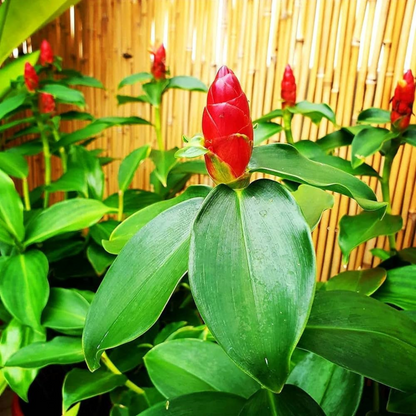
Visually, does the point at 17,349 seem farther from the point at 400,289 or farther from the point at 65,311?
the point at 400,289

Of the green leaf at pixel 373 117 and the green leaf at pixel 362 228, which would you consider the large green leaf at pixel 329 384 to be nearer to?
the green leaf at pixel 362 228

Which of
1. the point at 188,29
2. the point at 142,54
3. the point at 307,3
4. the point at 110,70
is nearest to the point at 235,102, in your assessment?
the point at 307,3

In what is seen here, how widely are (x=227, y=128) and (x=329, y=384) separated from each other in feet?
1.14

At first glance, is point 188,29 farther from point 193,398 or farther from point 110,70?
point 193,398

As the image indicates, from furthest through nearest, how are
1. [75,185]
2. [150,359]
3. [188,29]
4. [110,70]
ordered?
[110,70] → [188,29] → [75,185] → [150,359]

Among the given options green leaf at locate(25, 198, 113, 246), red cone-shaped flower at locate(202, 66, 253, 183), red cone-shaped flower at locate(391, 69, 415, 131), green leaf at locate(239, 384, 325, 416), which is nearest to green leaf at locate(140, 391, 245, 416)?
green leaf at locate(239, 384, 325, 416)

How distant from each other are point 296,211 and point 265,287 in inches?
2.6

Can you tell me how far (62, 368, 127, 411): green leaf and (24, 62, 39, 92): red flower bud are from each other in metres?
0.62

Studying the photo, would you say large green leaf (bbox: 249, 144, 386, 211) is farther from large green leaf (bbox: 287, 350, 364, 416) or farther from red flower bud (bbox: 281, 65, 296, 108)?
red flower bud (bbox: 281, 65, 296, 108)

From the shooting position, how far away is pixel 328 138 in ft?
2.49

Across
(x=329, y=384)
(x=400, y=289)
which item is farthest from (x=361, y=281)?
(x=329, y=384)

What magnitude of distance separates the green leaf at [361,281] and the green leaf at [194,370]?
0.23 metres

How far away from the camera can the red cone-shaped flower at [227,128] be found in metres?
0.32

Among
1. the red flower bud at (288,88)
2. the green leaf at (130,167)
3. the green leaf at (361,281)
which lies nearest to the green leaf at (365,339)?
the green leaf at (361,281)
